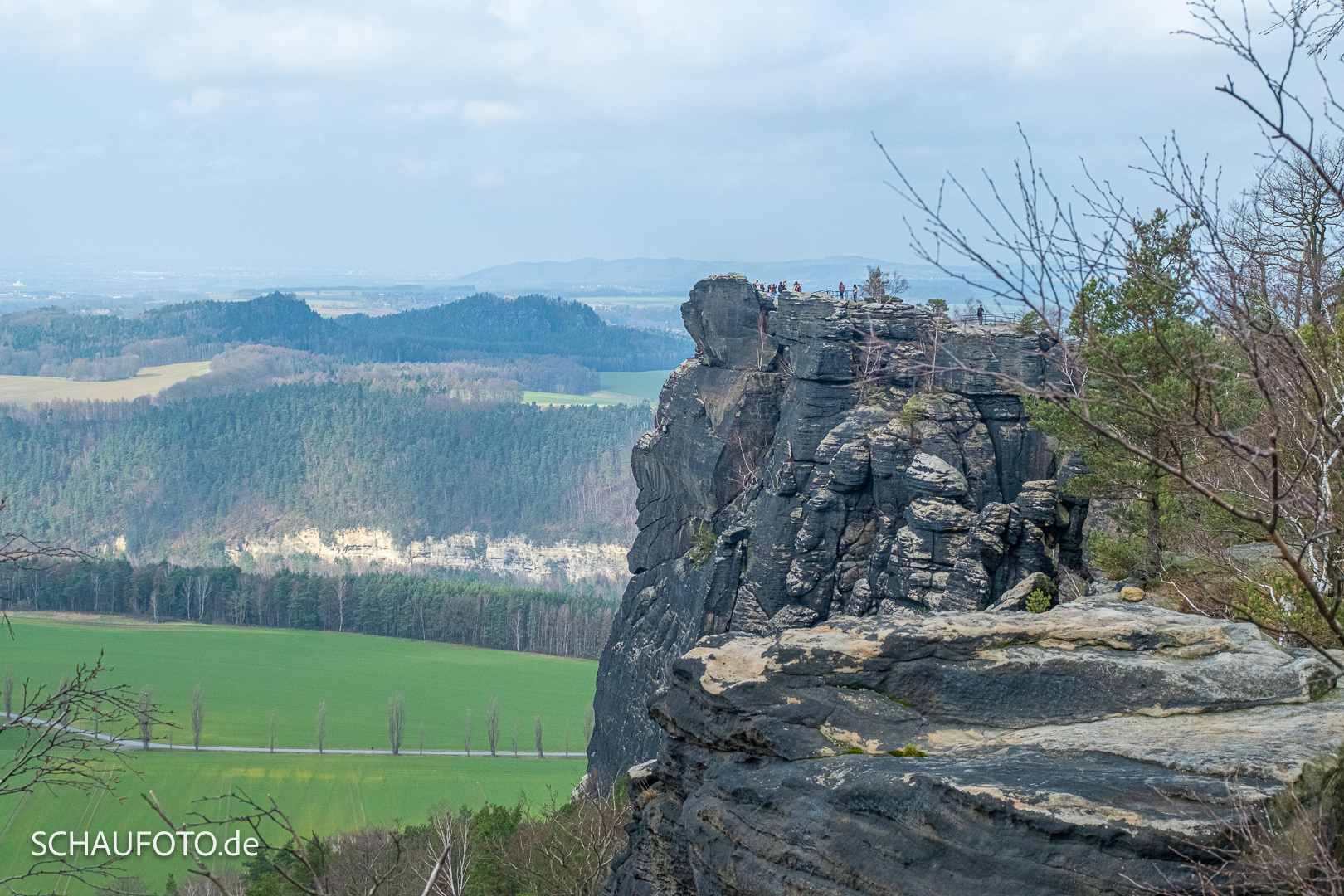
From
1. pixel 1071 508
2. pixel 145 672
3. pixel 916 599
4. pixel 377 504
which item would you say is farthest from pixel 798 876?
pixel 377 504

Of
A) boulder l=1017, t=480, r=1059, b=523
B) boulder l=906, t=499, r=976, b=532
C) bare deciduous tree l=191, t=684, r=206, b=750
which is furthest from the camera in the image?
bare deciduous tree l=191, t=684, r=206, b=750

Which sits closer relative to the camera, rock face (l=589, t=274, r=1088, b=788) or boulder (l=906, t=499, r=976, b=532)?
rock face (l=589, t=274, r=1088, b=788)

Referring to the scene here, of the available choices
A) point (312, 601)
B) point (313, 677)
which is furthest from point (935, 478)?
point (312, 601)

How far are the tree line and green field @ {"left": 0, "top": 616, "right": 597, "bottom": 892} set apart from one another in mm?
3118

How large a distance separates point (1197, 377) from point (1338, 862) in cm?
462

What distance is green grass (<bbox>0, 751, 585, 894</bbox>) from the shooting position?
52469 millimetres

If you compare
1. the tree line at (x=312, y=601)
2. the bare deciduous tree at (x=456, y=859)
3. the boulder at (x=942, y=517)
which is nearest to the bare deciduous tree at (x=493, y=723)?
the tree line at (x=312, y=601)

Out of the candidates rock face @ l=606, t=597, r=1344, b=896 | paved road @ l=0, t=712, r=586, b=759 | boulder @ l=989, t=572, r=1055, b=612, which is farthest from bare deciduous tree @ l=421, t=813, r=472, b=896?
paved road @ l=0, t=712, r=586, b=759

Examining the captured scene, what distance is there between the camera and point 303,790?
2466 inches

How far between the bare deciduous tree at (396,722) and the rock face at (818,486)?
25169 millimetres

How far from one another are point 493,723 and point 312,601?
48785mm

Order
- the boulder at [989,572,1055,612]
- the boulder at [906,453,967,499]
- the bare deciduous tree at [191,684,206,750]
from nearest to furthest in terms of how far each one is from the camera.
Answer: the boulder at [989,572,1055,612], the boulder at [906,453,967,499], the bare deciduous tree at [191,684,206,750]

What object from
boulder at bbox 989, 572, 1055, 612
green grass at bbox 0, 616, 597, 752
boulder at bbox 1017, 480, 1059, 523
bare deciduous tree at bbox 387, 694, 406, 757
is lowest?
green grass at bbox 0, 616, 597, 752

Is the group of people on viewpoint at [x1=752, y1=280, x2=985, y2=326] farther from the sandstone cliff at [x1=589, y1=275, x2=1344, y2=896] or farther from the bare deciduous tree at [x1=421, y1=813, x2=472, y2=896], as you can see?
the sandstone cliff at [x1=589, y1=275, x2=1344, y2=896]
